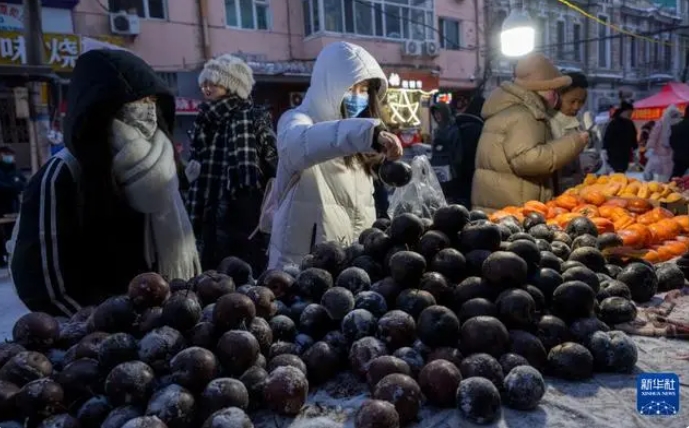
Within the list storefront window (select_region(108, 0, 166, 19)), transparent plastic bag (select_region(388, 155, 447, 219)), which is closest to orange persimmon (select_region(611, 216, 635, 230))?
transparent plastic bag (select_region(388, 155, 447, 219))

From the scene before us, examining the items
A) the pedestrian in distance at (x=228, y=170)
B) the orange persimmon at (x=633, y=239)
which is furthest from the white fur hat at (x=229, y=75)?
the orange persimmon at (x=633, y=239)

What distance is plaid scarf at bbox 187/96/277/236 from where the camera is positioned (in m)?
3.50

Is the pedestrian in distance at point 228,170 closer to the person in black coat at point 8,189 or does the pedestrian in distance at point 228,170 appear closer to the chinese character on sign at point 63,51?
the person in black coat at point 8,189

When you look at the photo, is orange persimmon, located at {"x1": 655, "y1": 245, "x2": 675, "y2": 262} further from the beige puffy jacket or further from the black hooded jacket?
the black hooded jacket

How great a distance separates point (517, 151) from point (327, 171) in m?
1.57

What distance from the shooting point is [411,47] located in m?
16.7

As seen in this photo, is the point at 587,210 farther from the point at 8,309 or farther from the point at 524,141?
the point at 8,309

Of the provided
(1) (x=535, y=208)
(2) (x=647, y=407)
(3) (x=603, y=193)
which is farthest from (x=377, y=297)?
(3) (x=603, y=193)

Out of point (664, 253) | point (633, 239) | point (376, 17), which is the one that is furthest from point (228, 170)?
point (376, 17)

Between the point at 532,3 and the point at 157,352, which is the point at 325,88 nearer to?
the point at 157,352

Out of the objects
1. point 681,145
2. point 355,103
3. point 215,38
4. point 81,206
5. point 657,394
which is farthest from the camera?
point 215,38

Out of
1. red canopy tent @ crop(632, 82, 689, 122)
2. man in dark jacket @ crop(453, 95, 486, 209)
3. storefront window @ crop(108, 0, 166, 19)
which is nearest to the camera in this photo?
man in dark jacket @ crop(453, 95, 486, 209)

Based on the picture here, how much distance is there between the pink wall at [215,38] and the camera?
41.1ft

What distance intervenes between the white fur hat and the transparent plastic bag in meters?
1.29
